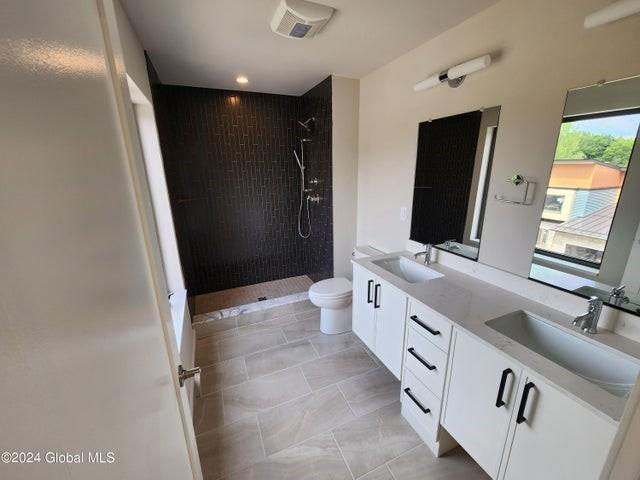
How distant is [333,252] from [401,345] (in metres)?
1.40

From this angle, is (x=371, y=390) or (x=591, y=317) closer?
(x=591, y=317)

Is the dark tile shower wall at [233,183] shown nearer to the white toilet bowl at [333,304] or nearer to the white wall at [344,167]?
the white wall at [344,167]

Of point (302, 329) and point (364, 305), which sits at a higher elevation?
point (364, 305)

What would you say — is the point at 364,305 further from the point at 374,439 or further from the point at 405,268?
the point at 374,439

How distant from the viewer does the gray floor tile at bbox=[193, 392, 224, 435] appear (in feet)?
5.65

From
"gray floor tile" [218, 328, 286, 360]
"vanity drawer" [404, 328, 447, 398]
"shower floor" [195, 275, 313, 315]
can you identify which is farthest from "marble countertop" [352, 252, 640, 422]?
"shower floor" [195, 275, 313, 315]

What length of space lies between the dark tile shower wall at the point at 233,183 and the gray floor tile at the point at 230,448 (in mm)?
1628

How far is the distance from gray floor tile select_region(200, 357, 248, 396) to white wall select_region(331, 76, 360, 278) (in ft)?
4.52

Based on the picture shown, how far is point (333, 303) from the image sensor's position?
2.47 meters

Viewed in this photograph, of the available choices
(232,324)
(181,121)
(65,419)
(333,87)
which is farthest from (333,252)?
(65,419)

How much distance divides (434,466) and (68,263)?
1.92 m

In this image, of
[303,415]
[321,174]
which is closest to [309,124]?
[321,174]

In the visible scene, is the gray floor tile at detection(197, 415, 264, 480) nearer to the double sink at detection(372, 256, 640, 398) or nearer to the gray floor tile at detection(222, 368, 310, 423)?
the gray floor tile at detection(222, 368, 310, 423)

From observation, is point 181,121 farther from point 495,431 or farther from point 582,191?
point 495,431
